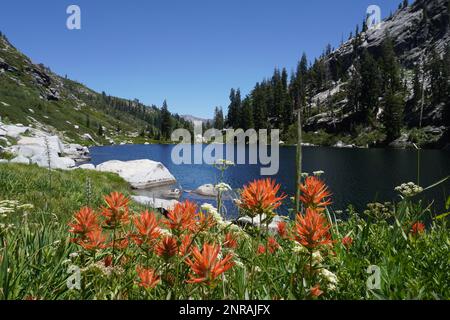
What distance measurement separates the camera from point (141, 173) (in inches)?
1409

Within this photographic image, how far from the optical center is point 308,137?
119 m

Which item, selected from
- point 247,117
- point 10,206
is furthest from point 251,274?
point 247,117

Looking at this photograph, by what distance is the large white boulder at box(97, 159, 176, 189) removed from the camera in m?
34.7

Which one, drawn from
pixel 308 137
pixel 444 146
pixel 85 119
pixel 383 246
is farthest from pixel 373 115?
pixel 85 119

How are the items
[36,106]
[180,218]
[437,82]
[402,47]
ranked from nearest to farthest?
[180,218], [437,82], [36,106], [402,47]

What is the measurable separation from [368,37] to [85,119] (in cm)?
16247

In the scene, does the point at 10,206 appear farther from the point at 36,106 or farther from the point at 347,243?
the point at 36,106

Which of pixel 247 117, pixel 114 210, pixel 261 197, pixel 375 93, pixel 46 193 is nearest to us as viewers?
pixel 261 197

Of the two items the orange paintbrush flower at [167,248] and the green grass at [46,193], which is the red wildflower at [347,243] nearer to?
the orange paintbrush flower at [167,248]

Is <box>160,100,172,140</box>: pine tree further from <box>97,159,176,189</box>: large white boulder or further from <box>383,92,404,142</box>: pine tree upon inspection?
<box>97,159,176,189</box>: large white boulder

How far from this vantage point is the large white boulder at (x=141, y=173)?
114 feet

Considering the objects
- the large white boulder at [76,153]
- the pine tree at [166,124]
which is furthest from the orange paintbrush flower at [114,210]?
the pine tree at [166,124]

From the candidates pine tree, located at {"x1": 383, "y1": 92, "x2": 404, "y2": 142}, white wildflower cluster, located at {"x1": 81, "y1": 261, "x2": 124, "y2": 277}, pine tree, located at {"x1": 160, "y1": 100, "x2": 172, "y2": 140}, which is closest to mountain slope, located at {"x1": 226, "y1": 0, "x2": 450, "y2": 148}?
pine tree, located at {"x1": 383, "y1": 92, "x2": 404, "y2": 142}

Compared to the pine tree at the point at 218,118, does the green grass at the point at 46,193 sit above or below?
below
